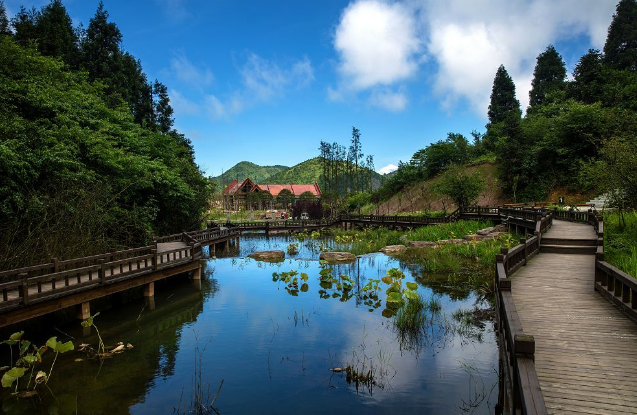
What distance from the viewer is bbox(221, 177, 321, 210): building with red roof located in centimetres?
7262

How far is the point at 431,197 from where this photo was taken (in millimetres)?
58219

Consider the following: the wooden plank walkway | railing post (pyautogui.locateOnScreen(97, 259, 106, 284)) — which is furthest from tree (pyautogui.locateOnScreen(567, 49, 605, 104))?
railing post (pyautogui.locateOnScreen(97, 259, 106, 284))

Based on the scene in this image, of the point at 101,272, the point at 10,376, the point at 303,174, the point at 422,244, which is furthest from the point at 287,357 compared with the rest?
the point at 303,174

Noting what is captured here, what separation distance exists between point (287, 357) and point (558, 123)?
4145cm

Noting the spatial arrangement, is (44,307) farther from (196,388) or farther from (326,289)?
(326,289)

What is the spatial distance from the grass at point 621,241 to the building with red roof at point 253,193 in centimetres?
5506

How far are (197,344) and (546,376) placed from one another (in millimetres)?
9643

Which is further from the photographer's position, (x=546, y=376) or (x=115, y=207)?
(x=115, y=207)

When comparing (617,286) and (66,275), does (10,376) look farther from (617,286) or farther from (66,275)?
(617,286)

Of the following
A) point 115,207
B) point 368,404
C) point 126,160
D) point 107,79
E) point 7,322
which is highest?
point 107,79

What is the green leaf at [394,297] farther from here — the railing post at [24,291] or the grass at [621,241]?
the railing post at [24,291]

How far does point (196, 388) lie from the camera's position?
28.7 ft

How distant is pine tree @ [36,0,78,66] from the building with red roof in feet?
123

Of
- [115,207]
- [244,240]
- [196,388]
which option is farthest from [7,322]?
[244,240]
